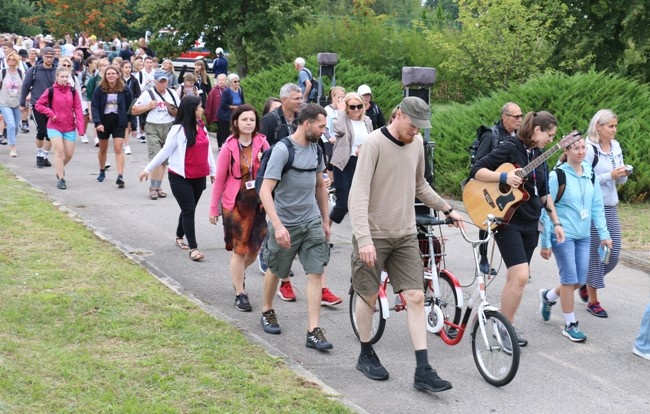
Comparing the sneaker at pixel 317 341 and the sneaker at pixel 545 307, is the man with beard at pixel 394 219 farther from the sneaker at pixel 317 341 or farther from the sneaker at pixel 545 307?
the sneaker at pixel 545 307

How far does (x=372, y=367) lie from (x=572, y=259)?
2218 millimetres

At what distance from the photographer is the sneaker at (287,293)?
8.81m

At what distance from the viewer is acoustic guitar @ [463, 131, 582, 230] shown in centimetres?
716

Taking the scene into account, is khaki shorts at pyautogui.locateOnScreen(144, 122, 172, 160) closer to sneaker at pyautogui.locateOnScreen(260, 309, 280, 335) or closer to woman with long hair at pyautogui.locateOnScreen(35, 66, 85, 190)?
woman with long hair at pyautogui.locateOnScreen(35, 66, 85, 190)

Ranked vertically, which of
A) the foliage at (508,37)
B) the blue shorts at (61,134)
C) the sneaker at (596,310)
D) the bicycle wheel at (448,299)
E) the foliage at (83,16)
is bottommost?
the sneaker at (596,310)

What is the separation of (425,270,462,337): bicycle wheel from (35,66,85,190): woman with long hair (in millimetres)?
8131

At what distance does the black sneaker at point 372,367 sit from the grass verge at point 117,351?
0.54m

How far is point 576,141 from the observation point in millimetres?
7539

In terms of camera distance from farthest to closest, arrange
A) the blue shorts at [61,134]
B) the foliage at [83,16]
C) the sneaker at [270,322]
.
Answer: the foliage at [83,16] → the blue shorts at [61,134] → the sneaker at [270,322]

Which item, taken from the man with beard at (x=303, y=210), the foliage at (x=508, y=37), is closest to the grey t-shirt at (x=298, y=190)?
the man with beard at (x=303, y=210)

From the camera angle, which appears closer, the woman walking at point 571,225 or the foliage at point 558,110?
the woman walking at point 571,225

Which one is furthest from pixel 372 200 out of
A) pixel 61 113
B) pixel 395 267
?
pixel 61 113

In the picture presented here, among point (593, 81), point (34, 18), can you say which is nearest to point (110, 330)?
point (593, 81)

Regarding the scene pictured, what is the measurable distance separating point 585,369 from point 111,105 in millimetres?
9383
